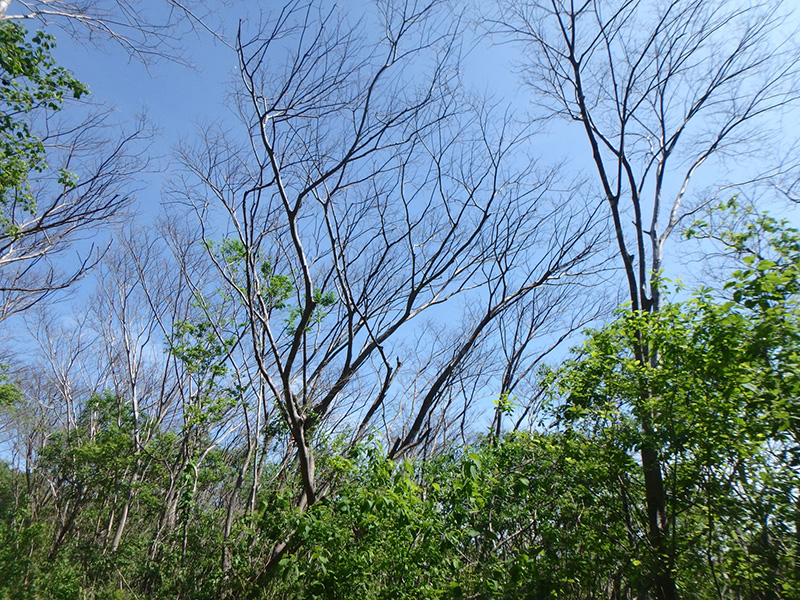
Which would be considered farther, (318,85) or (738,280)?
(318,85)

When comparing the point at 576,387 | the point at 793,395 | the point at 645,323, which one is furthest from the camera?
the point at 576,387

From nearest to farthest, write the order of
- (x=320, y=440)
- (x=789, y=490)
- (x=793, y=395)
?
1. (x=793, y=395)
2. (x=789, y=490)
3. (x=320, y=440)

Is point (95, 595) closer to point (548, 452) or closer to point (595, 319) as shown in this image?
point (548, 452)

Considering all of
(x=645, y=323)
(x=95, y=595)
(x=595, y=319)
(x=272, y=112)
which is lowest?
(x=95, y=595)

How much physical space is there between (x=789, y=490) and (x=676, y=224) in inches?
198

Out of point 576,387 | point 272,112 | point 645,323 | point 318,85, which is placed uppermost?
point 318,85

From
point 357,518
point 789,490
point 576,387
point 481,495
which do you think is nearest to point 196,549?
point 357,518

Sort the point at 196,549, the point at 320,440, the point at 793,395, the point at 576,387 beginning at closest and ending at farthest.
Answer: the point at 793,395
the point at 576,387
the point at 320,440
the point at 196,549

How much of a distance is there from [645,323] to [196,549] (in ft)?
24.2

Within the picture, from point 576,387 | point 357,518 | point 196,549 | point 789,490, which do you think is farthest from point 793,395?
point 196,549

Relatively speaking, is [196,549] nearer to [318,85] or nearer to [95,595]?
[95,595]

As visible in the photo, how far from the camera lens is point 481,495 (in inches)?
151

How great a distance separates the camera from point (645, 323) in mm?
3551

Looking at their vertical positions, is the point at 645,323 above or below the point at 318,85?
below
